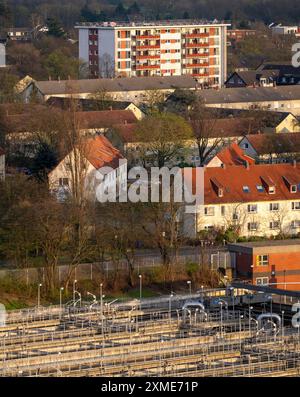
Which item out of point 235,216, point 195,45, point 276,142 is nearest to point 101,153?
point 235,216

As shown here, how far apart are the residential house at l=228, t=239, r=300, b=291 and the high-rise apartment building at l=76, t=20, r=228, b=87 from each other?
56.8 feet

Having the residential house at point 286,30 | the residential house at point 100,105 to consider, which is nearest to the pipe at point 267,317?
the residential house at point 100,105

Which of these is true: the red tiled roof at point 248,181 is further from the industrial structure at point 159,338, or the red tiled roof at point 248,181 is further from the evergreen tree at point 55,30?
the evergreen tree at point 55,30

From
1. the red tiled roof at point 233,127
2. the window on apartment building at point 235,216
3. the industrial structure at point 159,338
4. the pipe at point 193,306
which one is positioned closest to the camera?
the industrial structure at point 159,338

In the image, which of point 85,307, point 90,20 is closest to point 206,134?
point 85,307

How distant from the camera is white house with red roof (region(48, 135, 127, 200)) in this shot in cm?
1667

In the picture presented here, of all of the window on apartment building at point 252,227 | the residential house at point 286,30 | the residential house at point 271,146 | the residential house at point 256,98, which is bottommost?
Result: the window on apartment building at point 252,227

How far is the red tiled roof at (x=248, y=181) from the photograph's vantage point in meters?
17.3

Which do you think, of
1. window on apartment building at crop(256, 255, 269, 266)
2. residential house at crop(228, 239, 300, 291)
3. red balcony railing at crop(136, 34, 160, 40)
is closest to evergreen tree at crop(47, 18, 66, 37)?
red balcony railing at crop(136, 34, 160, 40)

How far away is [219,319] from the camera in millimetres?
12281

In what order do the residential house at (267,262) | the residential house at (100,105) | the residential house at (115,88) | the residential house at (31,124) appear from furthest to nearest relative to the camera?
1. the residential house at (115,88)
2. the residential house at (100,105)
3. the residential house at (31,124)
4. the residential house at (267,262)

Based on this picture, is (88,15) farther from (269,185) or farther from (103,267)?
(103,267)

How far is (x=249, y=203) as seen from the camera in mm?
17266

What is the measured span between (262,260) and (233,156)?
3.44 m
